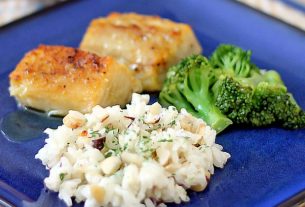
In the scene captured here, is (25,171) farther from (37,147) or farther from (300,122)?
(300,122)

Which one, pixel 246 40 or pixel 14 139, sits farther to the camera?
pixel 246 40

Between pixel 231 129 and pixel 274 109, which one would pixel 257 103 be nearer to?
pixel 274 109

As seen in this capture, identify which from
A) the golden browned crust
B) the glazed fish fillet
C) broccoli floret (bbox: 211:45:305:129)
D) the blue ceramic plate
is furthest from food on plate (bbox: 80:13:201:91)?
broccoli floret (bbox: 211:45:305:129)

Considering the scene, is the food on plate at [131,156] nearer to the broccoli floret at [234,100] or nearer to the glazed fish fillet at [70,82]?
the broccoli floret at [234,100]

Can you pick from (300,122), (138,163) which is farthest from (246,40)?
(138,163)

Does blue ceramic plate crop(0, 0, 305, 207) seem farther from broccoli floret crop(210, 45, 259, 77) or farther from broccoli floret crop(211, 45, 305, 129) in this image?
broccoli floret crop(210, 45, 259, 77)

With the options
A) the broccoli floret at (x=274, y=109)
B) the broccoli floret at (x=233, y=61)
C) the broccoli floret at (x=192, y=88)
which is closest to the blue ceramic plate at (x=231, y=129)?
the broccoli floret at (x=274, y=109)
